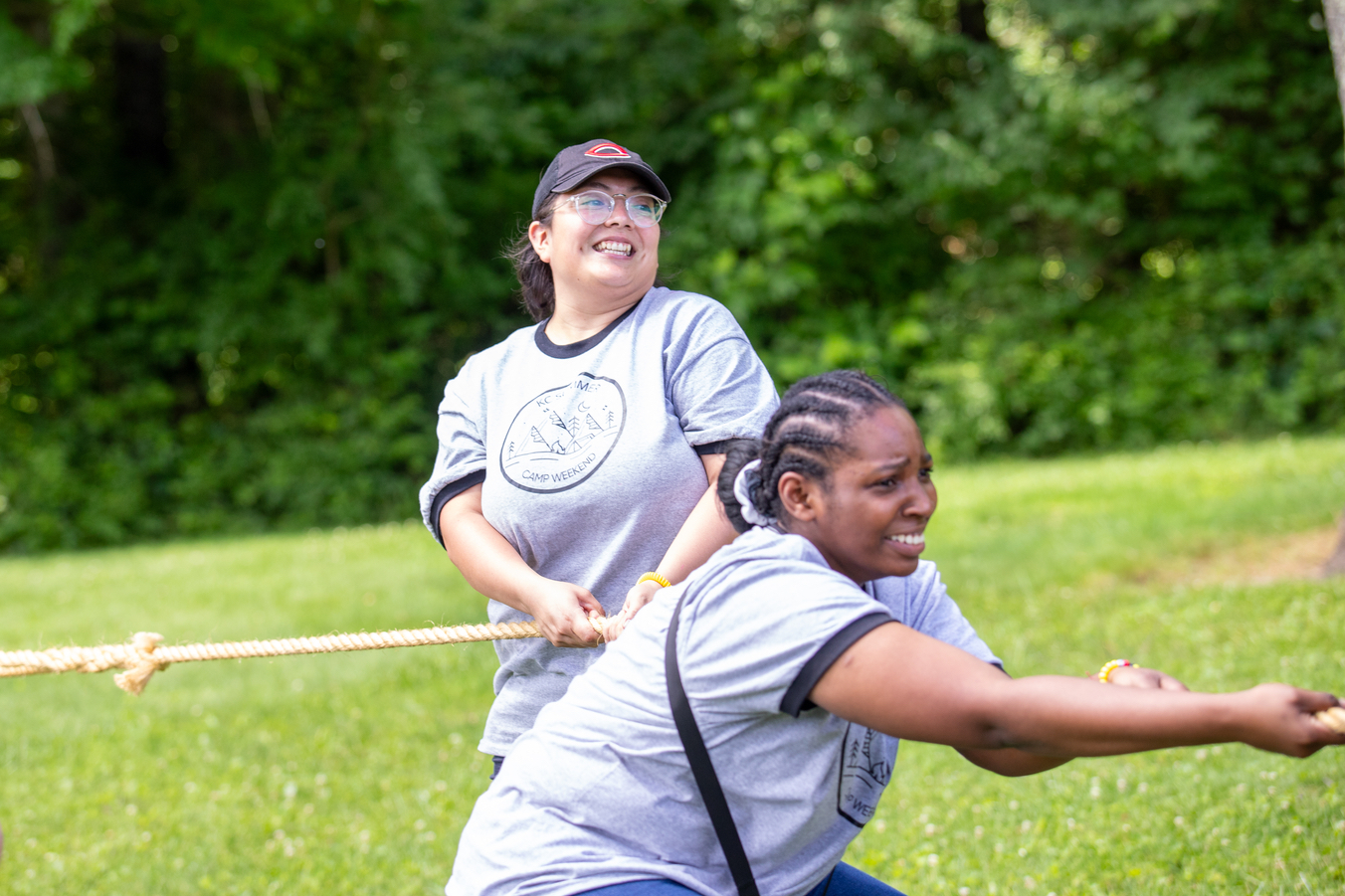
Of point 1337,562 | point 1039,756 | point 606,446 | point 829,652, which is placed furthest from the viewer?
point 1337,562

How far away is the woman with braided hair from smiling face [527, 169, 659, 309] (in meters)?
0.65

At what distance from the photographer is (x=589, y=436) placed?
2.31 metres

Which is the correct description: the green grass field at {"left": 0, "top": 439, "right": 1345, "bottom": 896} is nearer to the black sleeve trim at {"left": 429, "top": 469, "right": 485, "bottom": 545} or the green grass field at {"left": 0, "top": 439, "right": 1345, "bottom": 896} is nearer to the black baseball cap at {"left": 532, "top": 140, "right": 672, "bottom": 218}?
the black sleeve trim at {"left": 429, "top": 469, "right": 485, "bottom": 545}

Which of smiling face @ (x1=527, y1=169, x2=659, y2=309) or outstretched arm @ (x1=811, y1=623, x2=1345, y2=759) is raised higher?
smiling face @ (x1=527, y1=169, x2=659, y2=309)

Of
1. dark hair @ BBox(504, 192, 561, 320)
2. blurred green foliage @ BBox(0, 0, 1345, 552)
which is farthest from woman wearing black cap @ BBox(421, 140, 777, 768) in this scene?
blurred green foliage @ BBox(0, 0, 1345, 552)

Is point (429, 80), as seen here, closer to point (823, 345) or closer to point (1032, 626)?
point (823, 345)

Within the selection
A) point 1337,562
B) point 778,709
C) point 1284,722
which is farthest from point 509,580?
point 1337,562

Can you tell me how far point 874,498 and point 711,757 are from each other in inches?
16.7

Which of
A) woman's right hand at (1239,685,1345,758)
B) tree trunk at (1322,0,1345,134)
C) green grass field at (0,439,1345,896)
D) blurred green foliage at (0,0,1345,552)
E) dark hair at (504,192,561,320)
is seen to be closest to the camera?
woman's right hand at (1239,685,1345,758)

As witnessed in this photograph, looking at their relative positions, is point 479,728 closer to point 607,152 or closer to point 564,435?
point 564,435

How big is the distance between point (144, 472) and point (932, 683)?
1392cm

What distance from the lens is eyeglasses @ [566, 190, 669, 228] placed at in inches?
95.9

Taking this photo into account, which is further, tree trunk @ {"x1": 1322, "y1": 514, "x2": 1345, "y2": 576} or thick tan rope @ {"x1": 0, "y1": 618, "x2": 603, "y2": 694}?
tree trunk @ {"x1": 1322, "y1": 514, "x2": 1345, "y2": 576}

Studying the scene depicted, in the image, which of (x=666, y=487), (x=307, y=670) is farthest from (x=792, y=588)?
(x=307, y=670)
